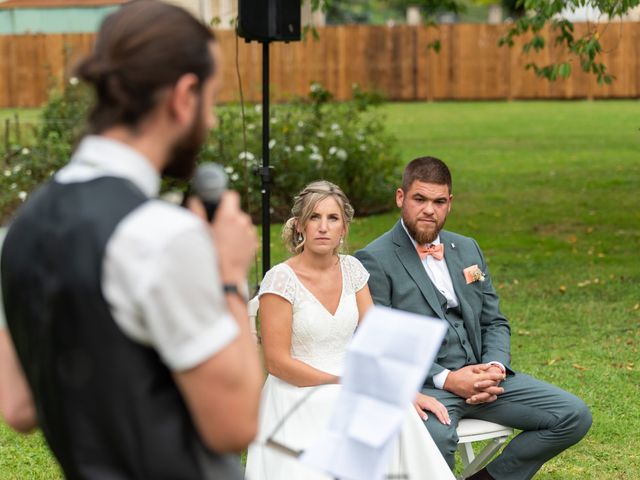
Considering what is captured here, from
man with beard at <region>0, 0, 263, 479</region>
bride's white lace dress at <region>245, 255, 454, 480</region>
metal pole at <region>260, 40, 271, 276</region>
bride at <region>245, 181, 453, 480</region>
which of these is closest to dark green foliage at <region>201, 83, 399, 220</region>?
metal pole at <region>260, 40, 271, 276</region>

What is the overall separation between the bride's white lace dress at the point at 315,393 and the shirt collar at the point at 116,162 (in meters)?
2.13

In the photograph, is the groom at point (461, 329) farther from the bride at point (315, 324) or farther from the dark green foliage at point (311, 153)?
the dark green foliage at point (311, 153)

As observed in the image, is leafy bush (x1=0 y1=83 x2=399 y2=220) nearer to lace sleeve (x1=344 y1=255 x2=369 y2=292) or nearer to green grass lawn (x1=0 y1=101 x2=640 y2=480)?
green grass lawn (x1=0 y1=101 x2=640 y2=480)

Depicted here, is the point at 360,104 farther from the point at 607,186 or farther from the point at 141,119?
the point at 141,119

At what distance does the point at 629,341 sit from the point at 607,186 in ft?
24.3

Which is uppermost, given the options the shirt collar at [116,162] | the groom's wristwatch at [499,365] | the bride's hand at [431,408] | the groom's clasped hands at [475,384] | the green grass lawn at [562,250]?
the shirt collar at [116,162]

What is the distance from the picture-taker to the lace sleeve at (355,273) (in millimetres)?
4777

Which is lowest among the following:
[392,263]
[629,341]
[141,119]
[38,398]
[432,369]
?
[629,341]

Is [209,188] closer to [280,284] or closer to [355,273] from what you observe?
[280,284]

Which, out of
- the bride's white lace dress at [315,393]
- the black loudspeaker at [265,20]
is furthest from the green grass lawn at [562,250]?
the black loudspeaker at [265,20]

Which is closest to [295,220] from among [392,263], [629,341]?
[392,263]

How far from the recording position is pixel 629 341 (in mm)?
7789

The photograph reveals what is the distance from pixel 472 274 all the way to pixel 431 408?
2.30 ft

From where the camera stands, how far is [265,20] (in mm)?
7199
